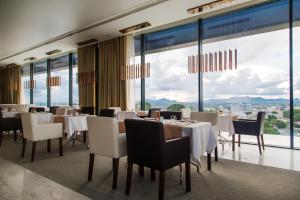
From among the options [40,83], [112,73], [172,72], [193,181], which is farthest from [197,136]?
[40,83]

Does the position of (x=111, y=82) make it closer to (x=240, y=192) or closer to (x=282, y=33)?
(x=282, y=33)

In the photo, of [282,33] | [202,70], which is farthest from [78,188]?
[282,33]

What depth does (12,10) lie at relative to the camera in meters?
5.83

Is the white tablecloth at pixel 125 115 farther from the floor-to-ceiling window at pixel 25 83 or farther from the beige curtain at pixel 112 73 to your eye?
the floor-to-ceiling window at pixel 25 83

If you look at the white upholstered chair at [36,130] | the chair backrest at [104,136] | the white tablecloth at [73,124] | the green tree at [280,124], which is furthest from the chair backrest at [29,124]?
the green tree at [280,124]

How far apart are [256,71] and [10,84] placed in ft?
47.4

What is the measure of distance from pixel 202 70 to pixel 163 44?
6.76ft

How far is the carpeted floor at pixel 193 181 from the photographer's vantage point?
2906 millimetres

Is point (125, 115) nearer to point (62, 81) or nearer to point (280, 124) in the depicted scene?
point (280, 124)

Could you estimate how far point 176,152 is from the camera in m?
2.81

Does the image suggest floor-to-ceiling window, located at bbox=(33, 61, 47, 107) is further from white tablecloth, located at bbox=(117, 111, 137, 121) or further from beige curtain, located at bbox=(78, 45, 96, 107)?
white tablecloth, located at bbox=(117, 111, 137, 121)

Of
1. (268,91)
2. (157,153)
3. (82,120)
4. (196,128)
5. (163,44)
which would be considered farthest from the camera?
(163,44)

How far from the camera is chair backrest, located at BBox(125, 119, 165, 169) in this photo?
2.59m

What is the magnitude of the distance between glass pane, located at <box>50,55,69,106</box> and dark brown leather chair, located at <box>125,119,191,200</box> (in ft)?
30.6
